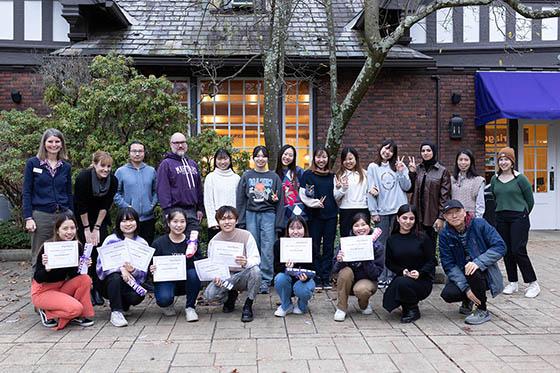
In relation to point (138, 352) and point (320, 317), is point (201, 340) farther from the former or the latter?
point (320, 317)

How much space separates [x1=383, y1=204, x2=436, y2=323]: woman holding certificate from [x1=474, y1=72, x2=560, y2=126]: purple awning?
656cm

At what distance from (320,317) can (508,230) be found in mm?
2814

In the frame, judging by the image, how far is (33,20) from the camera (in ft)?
38.4

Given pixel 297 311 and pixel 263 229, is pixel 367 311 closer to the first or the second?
pixel 297 311

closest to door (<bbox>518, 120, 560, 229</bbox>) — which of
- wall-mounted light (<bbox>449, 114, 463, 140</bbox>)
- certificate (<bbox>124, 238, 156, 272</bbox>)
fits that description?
wall-mounted light (<bbox>449, 114, 463, 140</bbox>)

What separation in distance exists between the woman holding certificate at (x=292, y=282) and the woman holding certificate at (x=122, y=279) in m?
1.46

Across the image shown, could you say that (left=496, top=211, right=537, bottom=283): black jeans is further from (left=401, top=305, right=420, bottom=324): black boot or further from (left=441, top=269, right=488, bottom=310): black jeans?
(left=401, top=305, right=420, bottom=324): black boot

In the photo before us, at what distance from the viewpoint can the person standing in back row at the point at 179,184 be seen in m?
6.18

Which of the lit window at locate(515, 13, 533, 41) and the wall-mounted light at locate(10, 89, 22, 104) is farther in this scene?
the lit window at locate(515, 13, 533, 41)

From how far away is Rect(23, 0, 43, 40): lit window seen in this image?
1164cm

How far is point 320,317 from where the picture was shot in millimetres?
5734

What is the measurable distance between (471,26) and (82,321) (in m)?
10.7

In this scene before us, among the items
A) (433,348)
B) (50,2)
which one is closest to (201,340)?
(433,348)

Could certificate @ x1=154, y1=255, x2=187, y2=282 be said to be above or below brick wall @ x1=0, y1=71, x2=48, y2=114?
below
